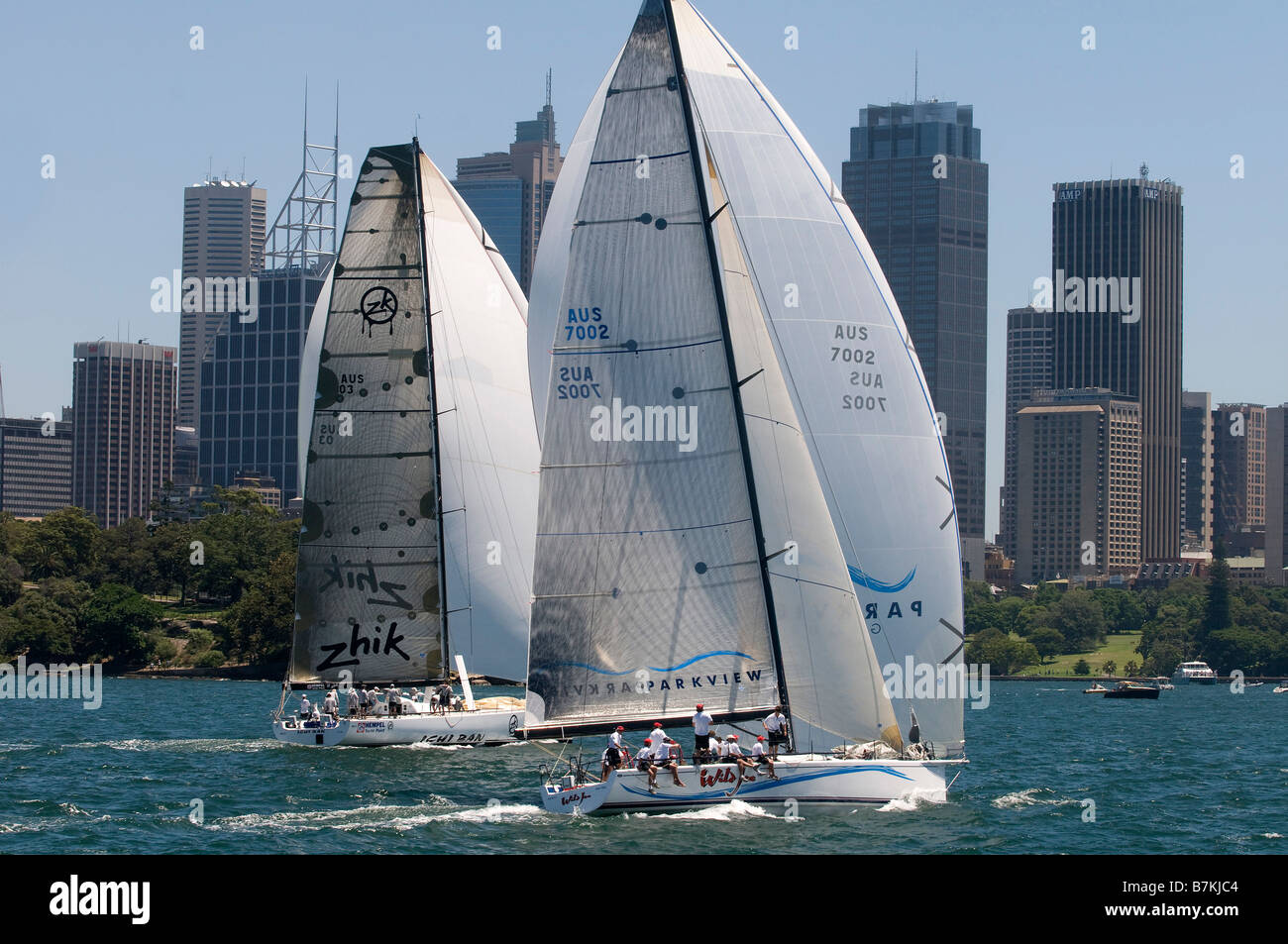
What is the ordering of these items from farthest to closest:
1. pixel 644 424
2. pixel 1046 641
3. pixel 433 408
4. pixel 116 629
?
pixel 1046 641, pixel 116 629, pixel 433 408, pixel 644 424

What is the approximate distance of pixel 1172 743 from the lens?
2635 inches

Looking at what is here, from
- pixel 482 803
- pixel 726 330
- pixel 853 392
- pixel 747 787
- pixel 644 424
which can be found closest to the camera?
pixel 747 787

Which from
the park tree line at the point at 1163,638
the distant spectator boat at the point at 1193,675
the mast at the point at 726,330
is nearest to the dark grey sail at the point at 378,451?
the mast at the point at 726,330

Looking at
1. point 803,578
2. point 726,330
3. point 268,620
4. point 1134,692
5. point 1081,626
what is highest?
point 726,330

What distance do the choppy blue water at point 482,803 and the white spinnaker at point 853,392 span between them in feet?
11.1

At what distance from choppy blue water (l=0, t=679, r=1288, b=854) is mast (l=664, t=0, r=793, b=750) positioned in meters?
3.03

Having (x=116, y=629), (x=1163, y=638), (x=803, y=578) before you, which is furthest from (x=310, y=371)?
(x=1163, y=638)

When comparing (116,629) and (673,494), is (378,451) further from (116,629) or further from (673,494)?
(116,629)

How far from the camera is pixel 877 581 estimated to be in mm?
33688

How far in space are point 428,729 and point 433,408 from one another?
8.65 meters

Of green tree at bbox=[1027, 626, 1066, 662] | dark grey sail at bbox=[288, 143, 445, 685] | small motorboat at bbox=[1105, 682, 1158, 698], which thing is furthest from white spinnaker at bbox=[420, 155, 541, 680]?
green tree at bbox=[1027, 626, 1066, 662]
